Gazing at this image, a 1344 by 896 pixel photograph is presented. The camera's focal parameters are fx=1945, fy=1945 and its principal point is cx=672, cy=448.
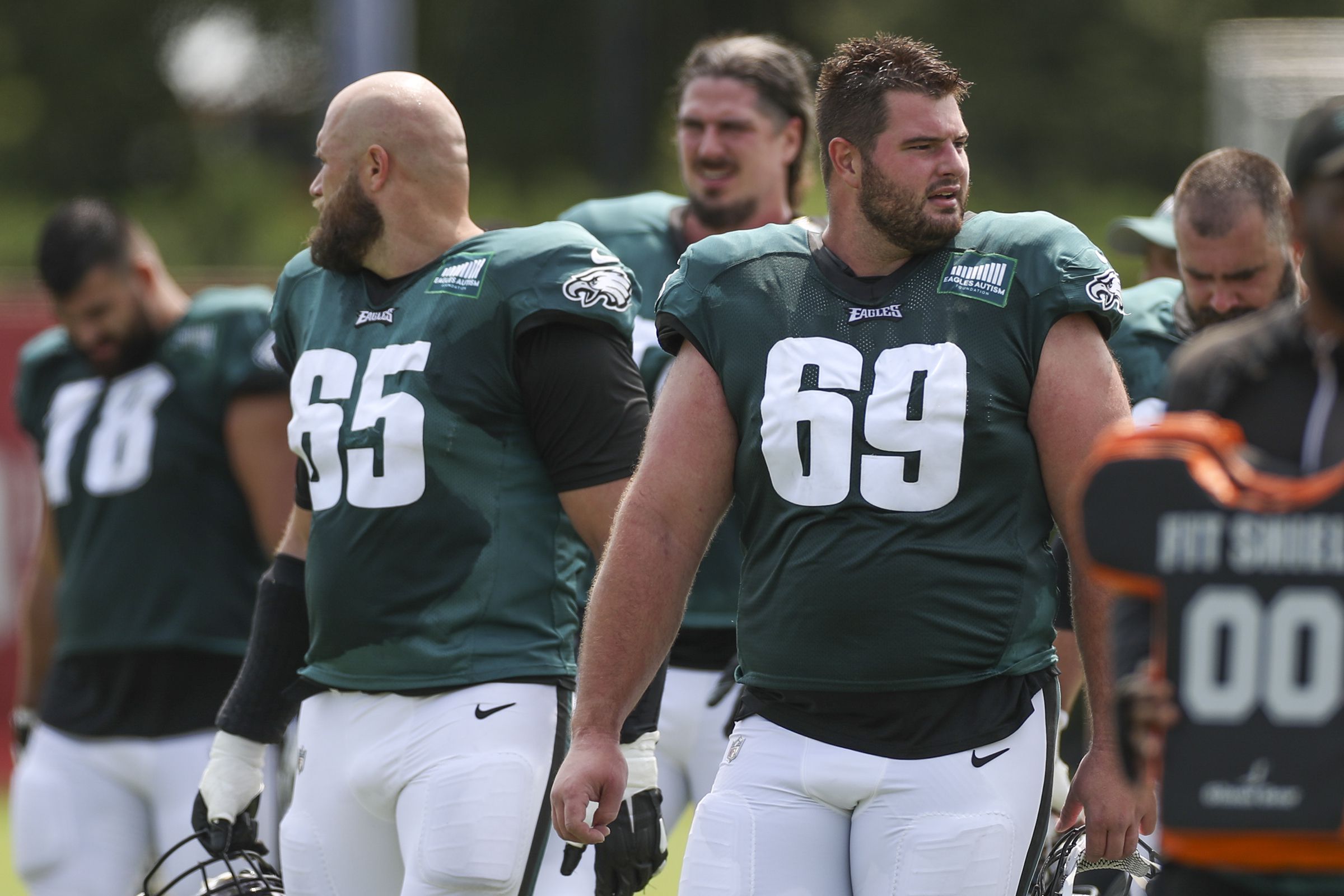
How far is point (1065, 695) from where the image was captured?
4133mm

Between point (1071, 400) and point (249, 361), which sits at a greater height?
point (1071, 400)

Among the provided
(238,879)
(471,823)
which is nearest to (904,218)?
(471,823)

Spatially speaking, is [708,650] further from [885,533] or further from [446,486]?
[885,533]

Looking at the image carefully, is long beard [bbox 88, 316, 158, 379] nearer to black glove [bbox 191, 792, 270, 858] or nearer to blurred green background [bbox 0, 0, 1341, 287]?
black glove [bbox 191, 792, 270, 858]

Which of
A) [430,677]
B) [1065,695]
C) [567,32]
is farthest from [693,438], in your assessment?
[567,32]

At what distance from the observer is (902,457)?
3.04 meters

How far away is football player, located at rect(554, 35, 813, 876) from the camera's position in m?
4.40

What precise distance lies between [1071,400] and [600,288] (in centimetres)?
92

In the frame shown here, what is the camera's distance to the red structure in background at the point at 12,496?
344 inches

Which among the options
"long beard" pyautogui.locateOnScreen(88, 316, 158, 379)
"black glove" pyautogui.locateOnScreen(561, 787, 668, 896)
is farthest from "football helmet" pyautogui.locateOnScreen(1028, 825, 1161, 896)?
"long beard" pyautogui.locateOnScreen(88, 316, 158, 379)

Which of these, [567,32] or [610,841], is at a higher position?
[567,32]

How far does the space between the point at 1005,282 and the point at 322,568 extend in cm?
135

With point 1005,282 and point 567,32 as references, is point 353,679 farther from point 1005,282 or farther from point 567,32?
point 567,32

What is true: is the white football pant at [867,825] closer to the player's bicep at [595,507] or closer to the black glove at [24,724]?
the player's bicep at [595,507]
